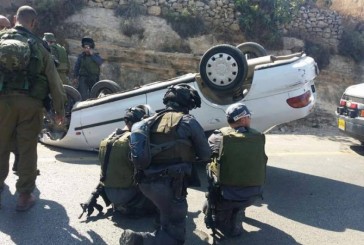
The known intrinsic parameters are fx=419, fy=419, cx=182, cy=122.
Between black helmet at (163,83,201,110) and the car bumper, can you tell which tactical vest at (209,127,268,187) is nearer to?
black helmet at (163,83,201,110)

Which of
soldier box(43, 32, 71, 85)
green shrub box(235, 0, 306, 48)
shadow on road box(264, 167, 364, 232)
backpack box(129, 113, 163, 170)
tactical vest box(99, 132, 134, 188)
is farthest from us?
green shrub box(235, 0, 306, 48)

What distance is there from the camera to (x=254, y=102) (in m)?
5.53

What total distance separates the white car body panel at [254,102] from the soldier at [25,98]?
5.87ft

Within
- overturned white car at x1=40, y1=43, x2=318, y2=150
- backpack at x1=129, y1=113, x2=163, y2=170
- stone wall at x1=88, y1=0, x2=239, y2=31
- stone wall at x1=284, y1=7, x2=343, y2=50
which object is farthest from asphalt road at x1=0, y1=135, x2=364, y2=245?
stone wall at x1=284, y1=7, x2=343, y2=50

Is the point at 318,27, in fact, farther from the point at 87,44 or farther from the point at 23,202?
the point at 23,202

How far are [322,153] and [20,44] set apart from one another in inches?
232

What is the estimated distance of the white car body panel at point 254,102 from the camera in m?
5.43

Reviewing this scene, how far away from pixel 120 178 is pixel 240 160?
3.95ft

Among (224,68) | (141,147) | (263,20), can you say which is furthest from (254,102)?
(263,20)

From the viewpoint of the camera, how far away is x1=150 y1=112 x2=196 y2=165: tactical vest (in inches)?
128

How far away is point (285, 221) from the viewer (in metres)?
4.46

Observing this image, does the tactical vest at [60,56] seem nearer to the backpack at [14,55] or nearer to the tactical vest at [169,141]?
the backpack at [14,55]

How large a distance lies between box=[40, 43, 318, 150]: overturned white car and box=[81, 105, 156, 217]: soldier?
160 centimetres

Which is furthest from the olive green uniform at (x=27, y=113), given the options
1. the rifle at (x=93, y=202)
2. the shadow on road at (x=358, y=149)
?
the shadow on road at (x=358, y=149)
